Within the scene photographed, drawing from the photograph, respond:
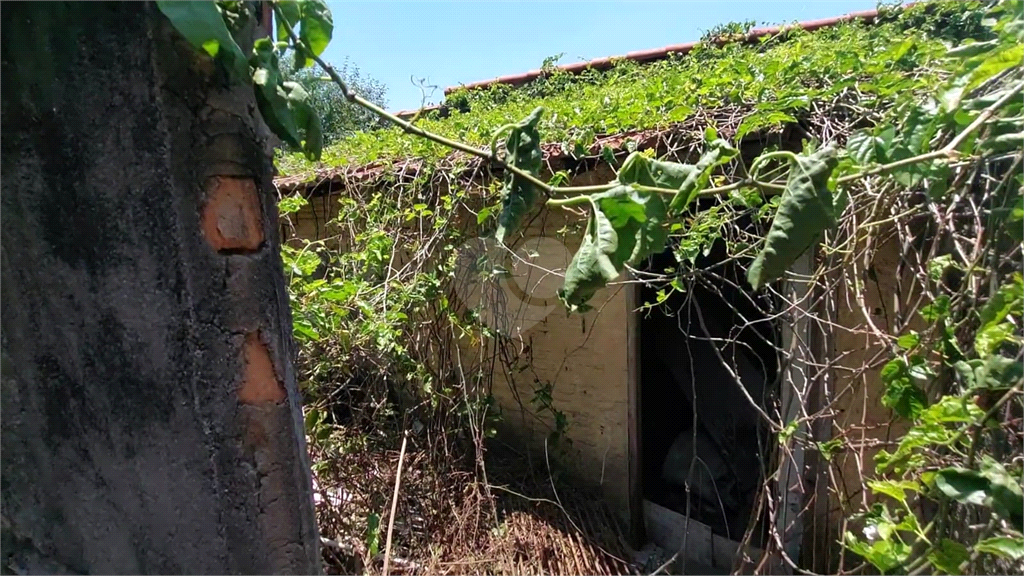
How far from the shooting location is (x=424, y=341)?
3.73 metres

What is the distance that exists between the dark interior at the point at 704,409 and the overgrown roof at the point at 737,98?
97 centimetres

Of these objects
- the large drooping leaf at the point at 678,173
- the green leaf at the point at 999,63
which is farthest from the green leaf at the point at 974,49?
the large drooping leaf at the point at 678,173

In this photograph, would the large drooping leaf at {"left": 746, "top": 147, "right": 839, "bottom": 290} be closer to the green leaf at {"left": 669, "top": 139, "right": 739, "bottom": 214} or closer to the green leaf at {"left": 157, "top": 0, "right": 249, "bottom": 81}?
the green leaf at {"left": 669, "top": 139, "right": 739, "bottom": 214}

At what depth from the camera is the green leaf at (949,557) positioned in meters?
1.42

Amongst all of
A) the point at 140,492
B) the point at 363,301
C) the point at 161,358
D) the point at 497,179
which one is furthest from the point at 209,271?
the point at 497,179

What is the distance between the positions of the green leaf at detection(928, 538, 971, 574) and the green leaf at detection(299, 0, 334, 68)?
5.89 feet

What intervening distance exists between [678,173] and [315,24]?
0.84 metres

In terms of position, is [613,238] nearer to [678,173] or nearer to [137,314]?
[678,173]

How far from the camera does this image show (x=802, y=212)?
1.21m

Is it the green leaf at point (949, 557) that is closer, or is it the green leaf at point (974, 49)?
the green leaf at point (949, 557)

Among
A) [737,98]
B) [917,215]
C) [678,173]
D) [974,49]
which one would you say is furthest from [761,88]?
[678,173]

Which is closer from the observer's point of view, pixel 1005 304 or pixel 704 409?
pixel 1005 304

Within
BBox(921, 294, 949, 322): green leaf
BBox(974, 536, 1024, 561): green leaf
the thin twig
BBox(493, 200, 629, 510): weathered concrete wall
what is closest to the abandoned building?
BBox(493, 200, 629, 510): weathered concrete wall

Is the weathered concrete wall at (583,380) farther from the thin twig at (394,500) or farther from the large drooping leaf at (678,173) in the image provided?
the large drooping leaf at (678,173)
